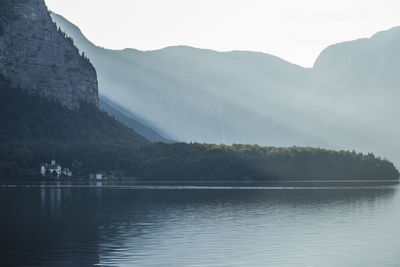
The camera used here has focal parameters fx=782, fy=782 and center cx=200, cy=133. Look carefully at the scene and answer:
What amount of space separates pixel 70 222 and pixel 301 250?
38.9m

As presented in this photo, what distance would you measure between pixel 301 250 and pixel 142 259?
1592 cm

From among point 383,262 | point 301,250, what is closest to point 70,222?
point 301,250

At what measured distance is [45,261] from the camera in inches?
2630

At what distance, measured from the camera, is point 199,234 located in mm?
87500

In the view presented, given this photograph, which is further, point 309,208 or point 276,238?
point 309,208

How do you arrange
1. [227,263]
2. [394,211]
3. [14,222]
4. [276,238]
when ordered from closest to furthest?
[227,263] → [276,238] → [14,222] → [394,211]

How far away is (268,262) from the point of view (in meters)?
66.4

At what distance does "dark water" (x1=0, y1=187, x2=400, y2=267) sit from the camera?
68312 mm

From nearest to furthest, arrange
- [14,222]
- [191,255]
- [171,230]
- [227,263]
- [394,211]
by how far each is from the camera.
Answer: [227,263]
[191,255]
[171,230]
[14,222]
[394,211]

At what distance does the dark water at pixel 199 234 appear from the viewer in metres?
68.3

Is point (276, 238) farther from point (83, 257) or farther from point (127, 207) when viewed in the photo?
point (127, 207)

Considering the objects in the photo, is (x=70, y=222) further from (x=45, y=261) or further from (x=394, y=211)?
(x=394, y=211)

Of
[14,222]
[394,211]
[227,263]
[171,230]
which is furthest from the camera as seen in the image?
[394,211]

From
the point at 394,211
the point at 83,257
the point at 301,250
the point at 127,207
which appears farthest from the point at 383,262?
the point at 127,207
